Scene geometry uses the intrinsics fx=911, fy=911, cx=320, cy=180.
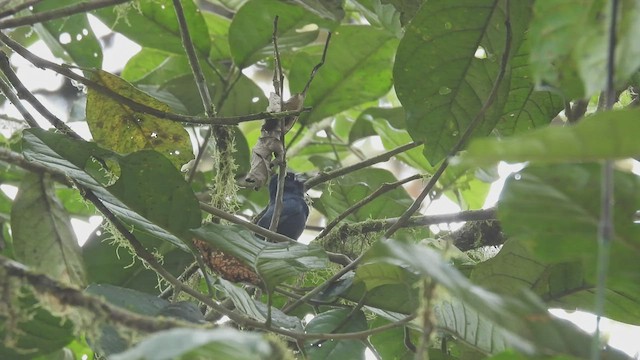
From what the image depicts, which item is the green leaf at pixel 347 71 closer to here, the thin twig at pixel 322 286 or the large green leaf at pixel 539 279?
the thin twig at pixel 322 286

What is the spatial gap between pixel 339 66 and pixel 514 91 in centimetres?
72

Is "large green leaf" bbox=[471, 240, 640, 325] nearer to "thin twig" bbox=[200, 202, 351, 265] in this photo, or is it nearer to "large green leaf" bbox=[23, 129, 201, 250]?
"thin twig" bbox=[200, 202, 351, 265]

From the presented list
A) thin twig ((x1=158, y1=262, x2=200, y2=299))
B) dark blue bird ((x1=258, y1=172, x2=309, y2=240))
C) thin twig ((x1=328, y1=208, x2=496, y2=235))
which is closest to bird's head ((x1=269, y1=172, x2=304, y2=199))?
dark blue bird ((x1=258, y1=172, x2=309, y2=240))

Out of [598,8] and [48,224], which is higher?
[598,8]

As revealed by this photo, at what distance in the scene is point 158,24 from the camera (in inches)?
106

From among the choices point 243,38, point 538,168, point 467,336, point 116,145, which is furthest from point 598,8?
point 243,38

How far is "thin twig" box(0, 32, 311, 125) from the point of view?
1867 millimetres

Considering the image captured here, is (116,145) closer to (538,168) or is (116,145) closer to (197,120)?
(197,120)

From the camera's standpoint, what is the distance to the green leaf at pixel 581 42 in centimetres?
106

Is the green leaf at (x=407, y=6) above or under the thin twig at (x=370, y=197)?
above

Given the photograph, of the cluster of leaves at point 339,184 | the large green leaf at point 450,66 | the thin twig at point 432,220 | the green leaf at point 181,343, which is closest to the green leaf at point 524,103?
the cluster of leaves at point 339,184

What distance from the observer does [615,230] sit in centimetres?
118

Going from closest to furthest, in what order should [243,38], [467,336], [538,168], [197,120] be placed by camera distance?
[538,168]
[467,336]
[197,120]
[243,38]

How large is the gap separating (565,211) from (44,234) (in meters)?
0.85
